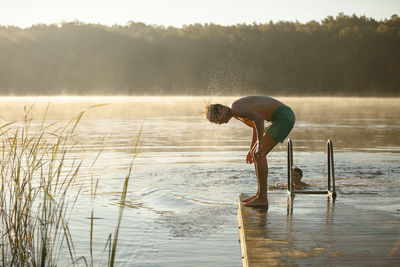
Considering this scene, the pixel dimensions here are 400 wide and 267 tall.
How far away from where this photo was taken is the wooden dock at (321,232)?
209 inches

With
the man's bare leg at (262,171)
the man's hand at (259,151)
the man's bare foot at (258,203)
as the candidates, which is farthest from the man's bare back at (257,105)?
the man's bare foot at (258,203)

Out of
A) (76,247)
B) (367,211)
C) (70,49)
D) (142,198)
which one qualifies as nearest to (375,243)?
(367,211)

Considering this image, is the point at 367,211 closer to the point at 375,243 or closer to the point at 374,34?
the point at 375,243

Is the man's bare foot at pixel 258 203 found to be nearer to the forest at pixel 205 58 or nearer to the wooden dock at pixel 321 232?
the wooden dock at pixel 321 232

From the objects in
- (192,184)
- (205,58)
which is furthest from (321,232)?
(205,58)

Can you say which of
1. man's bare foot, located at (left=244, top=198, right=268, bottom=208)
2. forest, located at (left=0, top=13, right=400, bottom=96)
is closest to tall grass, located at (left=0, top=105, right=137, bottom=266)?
man's bare foot, located at (left=244, top=198, right=268, bottom=208)

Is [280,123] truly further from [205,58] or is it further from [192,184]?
[205,58]

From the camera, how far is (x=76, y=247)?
293 inches

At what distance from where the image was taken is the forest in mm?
95438

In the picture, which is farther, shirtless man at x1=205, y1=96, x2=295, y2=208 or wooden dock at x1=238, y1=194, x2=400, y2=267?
shirtless man at x1=205, y1=96, x2=295, y2=208

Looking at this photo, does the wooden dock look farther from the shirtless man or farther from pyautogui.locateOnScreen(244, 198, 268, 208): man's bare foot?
the shirtless man

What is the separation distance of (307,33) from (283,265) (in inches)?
3857

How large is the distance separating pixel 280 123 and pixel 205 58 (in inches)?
3688

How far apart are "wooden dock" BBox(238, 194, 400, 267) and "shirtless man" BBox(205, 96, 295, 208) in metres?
0.69
